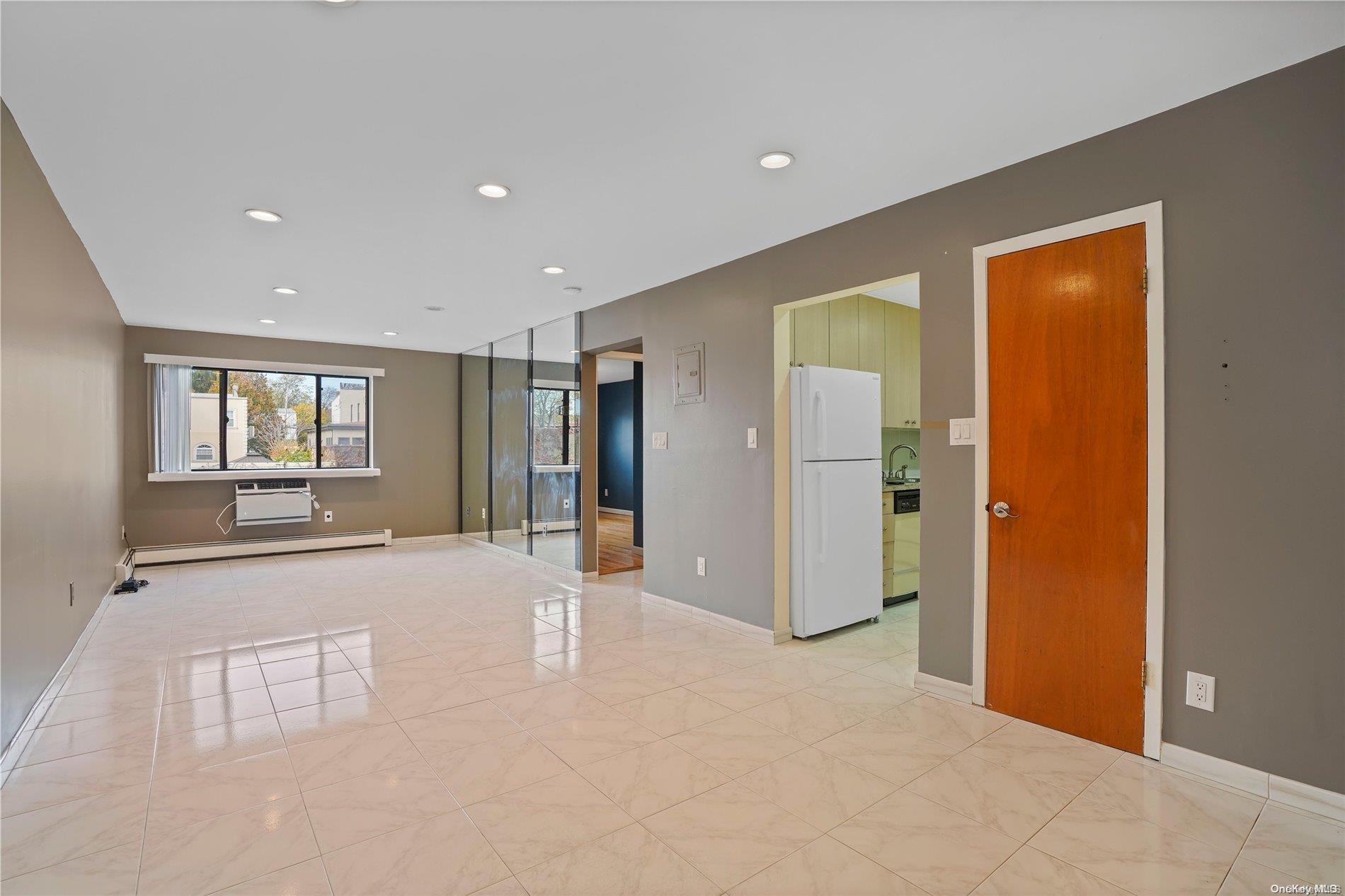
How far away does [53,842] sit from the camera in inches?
73.9

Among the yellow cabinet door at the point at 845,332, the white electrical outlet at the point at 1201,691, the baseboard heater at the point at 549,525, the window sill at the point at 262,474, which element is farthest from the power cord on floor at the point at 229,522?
the white electrical outlet at the point at 1201,691

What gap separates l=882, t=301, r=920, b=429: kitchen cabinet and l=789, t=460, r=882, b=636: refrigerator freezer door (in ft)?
3.10

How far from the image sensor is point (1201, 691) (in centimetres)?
223

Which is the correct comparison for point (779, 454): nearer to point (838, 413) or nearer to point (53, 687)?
point (838, 413)

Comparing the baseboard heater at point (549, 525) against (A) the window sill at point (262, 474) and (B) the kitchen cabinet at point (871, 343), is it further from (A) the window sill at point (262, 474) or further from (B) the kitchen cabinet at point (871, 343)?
(B) the kitchen cabinet at point (871, 343)

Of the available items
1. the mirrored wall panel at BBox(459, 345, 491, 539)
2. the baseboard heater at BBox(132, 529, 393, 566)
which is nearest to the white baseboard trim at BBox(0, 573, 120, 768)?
the baseboard heater at BBox(132, 529, 393, 566)

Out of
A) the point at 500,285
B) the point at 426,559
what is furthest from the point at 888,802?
the point at 426,559

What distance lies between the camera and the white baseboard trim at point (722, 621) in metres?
3.87

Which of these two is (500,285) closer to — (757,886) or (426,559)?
(426,559)

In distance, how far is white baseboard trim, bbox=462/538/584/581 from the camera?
5844 millimetres

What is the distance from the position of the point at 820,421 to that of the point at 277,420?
20.5 feet

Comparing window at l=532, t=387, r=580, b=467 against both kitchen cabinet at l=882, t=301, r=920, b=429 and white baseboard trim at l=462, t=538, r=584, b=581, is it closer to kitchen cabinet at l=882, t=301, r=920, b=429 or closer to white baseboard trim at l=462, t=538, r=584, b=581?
white baseboard trim at l=462, t=538, r=584, b=581

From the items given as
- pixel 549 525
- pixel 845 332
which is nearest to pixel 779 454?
pixel 845 332

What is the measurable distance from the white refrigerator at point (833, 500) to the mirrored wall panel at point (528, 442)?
98.0 inches
